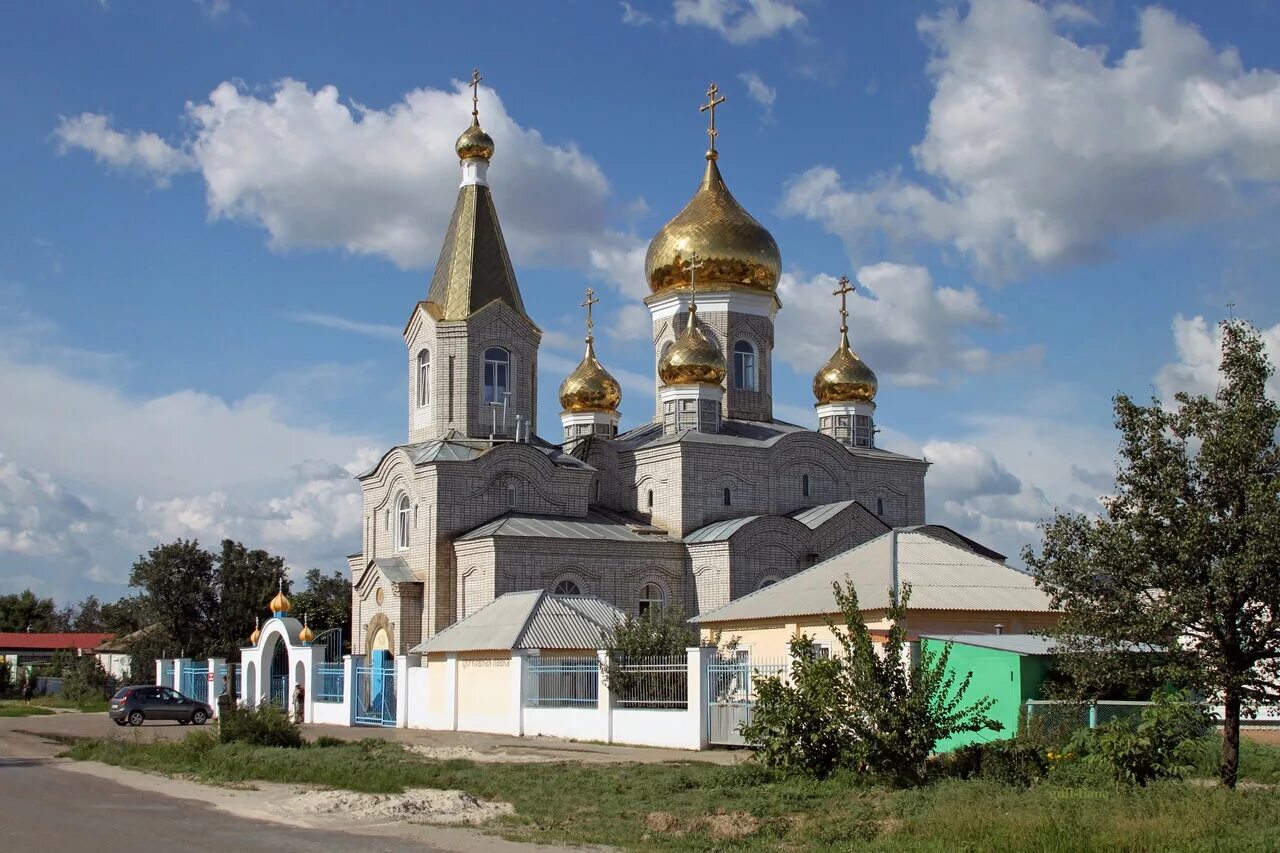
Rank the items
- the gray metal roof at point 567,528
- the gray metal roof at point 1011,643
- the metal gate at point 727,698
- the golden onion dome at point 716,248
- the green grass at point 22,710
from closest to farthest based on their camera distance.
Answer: the gray metal roof at point 1011,643 → the metal gate at point 727,698 → the gray metal roof at point 567,528 → the green grass at point 22,710 → the golden onion dome at point 716,248

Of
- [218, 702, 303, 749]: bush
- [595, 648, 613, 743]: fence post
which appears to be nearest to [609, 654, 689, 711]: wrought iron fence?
[595, 648, 613, 743]: fence post

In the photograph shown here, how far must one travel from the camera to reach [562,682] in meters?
20.9

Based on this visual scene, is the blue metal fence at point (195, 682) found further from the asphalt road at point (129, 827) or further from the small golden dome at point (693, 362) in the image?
the asphalt road at point (129, 827)

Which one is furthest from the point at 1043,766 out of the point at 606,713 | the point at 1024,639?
the point at 606,713

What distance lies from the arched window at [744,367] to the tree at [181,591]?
16183 mm

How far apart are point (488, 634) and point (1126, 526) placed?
12.7 metres

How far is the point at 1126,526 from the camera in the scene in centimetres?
1238

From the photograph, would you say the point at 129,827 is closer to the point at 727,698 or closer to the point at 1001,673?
the point at 727,698

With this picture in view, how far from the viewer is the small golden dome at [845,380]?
35.3 meters

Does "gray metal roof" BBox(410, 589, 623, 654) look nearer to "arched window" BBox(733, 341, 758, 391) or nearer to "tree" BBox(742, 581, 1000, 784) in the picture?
"tree" BBox(742, 581, 1000, 784)

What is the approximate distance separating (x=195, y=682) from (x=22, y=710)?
5702 millimetres

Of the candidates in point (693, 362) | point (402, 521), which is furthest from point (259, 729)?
point (693, 362)

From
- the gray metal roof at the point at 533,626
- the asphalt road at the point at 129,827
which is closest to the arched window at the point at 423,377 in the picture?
the gray metal roof at the point at 533,626

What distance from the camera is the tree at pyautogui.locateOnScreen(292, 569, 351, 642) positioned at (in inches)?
1736
